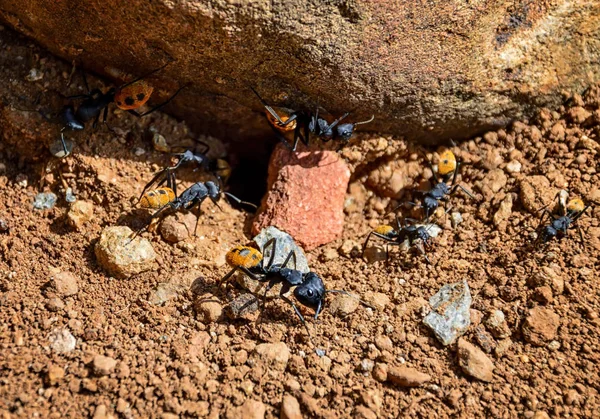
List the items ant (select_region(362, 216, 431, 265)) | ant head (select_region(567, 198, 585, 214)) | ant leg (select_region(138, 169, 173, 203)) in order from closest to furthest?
1. ant head (select_region(567, 198, 585, 214))
2. ant (select_region(362, 216, 431, 265))
3. ant leg (select_region(138, 169, 173, 203))

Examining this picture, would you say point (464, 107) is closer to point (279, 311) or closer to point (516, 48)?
point (516, 48)

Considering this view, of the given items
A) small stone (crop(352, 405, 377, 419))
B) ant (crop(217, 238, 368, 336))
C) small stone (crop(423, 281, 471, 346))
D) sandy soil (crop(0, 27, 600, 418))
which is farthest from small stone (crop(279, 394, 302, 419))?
small stone (crop(423, 281, 471, 346))

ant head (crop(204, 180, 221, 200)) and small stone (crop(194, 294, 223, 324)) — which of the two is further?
ant head (crop(204, 180, 221, 200))

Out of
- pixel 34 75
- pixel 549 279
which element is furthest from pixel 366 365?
pixel 34 75

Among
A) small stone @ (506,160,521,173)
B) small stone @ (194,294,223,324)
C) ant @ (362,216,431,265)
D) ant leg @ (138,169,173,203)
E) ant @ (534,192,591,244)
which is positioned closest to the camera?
small stone @ (194,294,223,324)

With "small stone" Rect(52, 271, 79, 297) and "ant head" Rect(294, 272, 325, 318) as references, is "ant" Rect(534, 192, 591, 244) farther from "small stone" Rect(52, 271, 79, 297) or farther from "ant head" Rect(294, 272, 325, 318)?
"small stone" Rect(52, 271, 79, 297)

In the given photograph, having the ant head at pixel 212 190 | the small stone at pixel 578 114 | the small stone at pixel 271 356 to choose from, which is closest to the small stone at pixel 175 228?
the ant head at pixel 212 190
